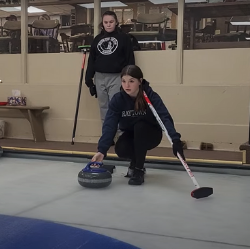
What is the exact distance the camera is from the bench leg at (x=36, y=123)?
199 inches

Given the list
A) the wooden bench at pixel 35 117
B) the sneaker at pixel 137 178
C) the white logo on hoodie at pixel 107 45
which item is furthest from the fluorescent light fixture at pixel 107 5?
the sneaker at pixel 137 178

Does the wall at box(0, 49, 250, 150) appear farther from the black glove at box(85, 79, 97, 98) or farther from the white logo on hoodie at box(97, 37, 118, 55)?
the white logo on hoodie at box(97, 37, 118, 55)

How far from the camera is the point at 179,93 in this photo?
4.73 metres

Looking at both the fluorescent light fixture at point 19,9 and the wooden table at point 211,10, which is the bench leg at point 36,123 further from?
the wooden table at point 211,10

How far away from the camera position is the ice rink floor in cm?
197

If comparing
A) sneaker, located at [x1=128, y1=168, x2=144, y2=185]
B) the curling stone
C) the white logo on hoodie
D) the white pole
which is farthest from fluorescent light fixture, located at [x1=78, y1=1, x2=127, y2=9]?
the curling stone

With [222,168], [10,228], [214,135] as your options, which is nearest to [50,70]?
[214,135]

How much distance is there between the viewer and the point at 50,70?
17.4ft

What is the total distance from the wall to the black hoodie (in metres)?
0.43

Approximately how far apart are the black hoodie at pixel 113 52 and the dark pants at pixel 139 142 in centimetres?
141

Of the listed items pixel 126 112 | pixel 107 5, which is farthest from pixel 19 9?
pixel 126 112

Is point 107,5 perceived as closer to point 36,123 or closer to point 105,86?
point 105,86

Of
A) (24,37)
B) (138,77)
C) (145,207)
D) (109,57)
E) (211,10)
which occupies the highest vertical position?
(211,10)

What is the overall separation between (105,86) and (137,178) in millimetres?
1707
